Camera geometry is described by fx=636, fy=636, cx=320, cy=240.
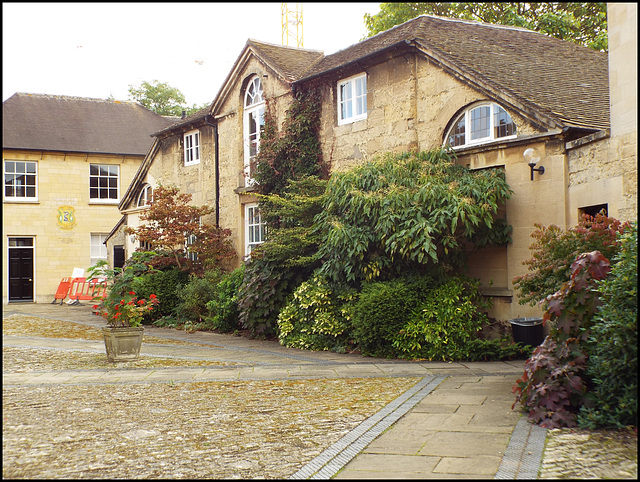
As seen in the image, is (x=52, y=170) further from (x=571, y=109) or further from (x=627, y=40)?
(x=627, y=40)

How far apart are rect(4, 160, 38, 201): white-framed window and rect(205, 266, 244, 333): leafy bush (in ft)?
48.7

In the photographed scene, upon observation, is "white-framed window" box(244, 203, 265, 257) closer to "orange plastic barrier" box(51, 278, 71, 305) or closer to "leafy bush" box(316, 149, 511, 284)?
"leafy bush" box(316, 149, 511, 284)

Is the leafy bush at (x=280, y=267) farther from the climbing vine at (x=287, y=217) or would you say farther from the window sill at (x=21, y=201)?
the window sill at (x=21, y=201)

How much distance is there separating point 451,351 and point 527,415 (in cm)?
400

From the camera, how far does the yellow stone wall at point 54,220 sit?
2673cm

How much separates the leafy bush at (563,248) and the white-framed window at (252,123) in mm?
10315

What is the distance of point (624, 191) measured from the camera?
9031 mm

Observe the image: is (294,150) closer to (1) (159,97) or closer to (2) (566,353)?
(2) (566,353)

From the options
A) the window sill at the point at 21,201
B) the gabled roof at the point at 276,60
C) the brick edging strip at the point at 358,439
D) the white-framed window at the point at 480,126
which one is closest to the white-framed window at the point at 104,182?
the window sill at the point at 21,201

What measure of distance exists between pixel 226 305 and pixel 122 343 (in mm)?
4625

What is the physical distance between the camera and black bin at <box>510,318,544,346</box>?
34.4 ft

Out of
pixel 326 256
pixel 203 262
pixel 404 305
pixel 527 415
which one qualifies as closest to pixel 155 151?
pixel 203 262

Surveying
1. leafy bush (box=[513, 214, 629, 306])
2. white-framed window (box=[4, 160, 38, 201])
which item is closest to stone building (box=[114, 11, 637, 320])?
leafy bush (box=[513, 214, 629, 306])

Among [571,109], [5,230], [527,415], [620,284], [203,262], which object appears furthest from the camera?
[5,230]
